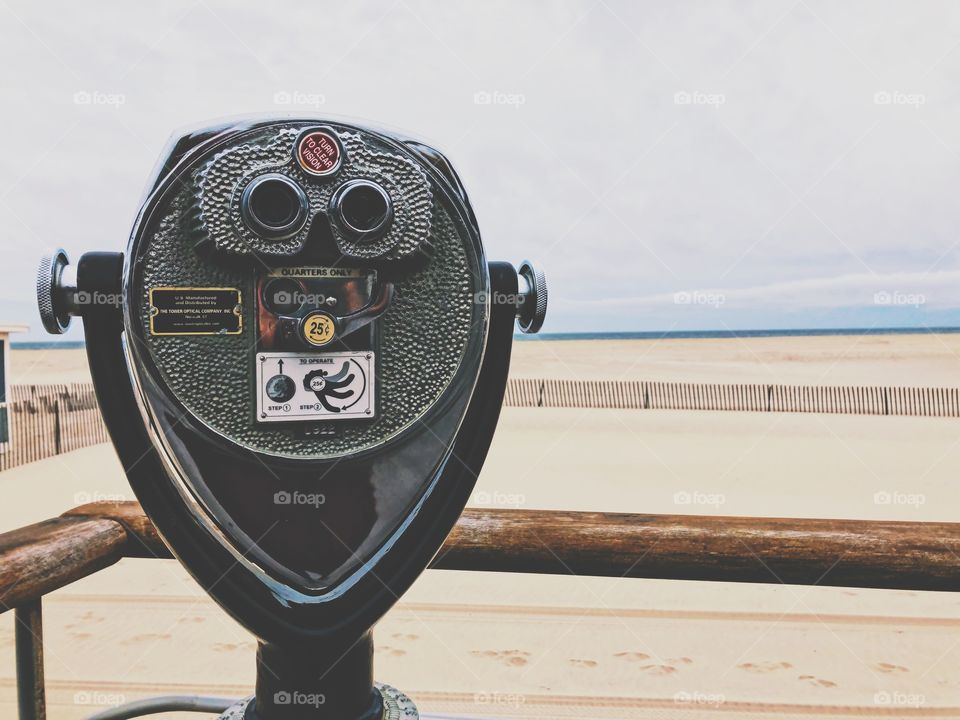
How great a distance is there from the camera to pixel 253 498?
1052mm

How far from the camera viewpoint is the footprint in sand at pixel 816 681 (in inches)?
164

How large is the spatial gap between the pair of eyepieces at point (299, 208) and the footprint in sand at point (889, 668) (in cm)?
457

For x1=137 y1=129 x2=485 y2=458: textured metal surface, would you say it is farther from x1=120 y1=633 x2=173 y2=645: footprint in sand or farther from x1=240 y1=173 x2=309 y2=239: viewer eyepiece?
x1=120 y1=633 x2=173 y2=645: footprint in sand

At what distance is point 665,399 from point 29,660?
17.7 m

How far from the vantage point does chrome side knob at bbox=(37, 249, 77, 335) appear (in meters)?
1.07

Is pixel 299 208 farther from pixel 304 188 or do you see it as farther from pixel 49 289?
pixel 49 289

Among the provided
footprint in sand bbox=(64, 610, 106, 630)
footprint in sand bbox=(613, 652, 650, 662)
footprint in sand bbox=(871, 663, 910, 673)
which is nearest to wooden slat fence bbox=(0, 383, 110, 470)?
footprint in sand bbox=(64, 610, 106, 630)

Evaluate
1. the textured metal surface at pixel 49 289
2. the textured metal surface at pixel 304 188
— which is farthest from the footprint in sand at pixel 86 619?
the textured metal surface at pixel 304 188

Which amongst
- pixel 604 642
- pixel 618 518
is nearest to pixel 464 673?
pixel 604 642

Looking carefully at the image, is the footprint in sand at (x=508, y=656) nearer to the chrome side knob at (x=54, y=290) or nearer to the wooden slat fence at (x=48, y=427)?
the chrome side knob at (x=54, y=290)

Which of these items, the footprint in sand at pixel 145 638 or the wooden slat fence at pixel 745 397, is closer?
the footprint in sand at pixel 145 638

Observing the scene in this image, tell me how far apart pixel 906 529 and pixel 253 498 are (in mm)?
1298

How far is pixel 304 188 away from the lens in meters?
1.05

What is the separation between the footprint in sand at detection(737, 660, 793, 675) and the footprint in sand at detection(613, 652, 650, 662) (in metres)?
0.53
